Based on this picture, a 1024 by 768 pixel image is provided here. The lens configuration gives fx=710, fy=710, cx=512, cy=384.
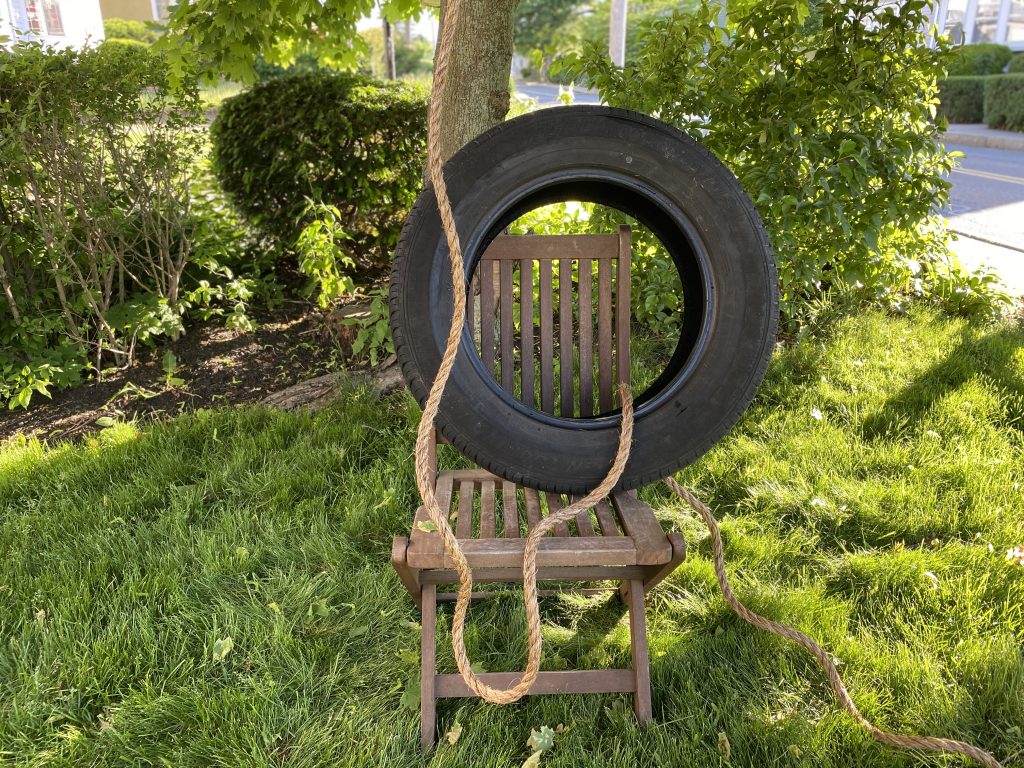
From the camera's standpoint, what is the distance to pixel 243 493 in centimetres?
284

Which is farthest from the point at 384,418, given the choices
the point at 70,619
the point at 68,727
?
the point at 68,727

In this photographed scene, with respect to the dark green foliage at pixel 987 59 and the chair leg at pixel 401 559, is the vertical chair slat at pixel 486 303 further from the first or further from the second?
the dark green foliage at pixel 987 59

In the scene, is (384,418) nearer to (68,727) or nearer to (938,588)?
(68,727)

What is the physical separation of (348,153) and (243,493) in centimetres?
271

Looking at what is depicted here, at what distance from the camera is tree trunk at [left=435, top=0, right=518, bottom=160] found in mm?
3254

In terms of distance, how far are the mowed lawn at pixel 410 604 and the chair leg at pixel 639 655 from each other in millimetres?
47

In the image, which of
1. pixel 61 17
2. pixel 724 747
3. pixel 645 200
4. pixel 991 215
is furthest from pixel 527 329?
pixel 61 17

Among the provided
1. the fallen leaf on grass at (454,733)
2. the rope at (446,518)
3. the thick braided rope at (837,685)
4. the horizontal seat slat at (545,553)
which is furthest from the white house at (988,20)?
the fallen leaf on grass at (454,733)

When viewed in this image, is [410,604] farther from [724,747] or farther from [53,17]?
[53,17]

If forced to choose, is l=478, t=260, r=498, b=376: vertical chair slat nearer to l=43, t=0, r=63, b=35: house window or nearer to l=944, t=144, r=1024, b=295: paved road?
l=944, t=144, r=1024, b=295: paved road

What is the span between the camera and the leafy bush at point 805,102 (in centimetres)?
Answer: 322

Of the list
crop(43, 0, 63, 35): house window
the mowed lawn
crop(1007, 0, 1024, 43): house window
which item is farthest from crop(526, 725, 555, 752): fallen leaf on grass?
crop(1007, 0, 1024, 43): house window

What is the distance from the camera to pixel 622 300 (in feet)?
7.35

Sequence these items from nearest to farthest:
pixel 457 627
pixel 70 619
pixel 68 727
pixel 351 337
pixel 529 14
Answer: pixel 457 627, pixel 68 727, pixel 70 619, pixel 351 337, pixel 529 14
